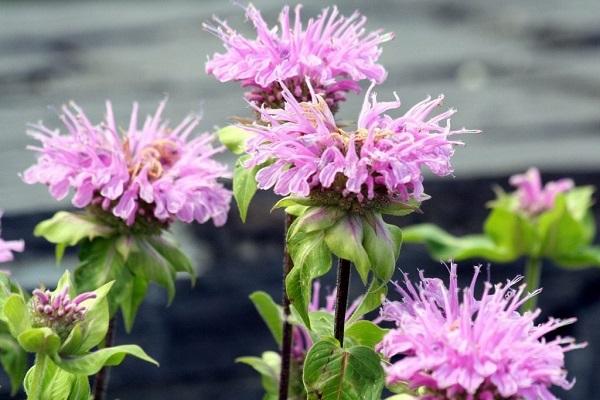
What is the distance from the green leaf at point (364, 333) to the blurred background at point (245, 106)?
41 centimetres

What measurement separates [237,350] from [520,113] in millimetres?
1740

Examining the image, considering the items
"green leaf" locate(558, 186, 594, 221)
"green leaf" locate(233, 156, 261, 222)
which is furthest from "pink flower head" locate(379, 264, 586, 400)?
"green leaf" locate(558, 186, 594, 221)

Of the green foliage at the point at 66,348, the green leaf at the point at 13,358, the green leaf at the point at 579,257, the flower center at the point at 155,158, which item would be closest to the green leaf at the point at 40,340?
the green foliage at the point at 66,348

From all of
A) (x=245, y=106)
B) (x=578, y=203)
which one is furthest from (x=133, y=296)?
(x=245, y=106)

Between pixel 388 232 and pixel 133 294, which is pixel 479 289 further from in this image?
pixel 388 232

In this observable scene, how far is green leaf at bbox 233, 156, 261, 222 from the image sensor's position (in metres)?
1.32

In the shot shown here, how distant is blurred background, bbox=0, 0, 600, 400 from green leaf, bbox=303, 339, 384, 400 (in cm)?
46

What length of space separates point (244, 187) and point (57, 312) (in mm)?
225

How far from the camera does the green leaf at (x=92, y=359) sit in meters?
1.23

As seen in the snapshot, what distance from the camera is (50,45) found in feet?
15.9

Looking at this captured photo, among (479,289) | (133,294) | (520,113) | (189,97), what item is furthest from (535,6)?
(133,294)

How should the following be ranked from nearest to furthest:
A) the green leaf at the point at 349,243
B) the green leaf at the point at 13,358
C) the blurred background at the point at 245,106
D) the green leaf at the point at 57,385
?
the green leaf at the point at 349,243 < the green leaf at the point at 57,385 < the green leaf at the point at 13,358 < the blurred background at the point at 245,106

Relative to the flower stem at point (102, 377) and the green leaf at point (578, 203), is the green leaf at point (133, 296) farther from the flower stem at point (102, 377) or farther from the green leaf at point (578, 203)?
the green leaf at point (578, 203)

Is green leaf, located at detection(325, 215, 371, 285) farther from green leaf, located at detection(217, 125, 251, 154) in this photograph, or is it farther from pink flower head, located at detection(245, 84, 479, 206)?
green leaf, located at detection(217, 125, 251, 154)
